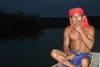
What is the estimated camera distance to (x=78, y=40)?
9.95 feet

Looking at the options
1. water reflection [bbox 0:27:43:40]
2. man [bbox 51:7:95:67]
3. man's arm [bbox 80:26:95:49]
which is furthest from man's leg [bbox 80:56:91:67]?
water reflection [bbox 0:27:43:40]

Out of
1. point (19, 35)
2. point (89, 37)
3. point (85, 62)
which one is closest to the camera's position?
point (85, 62)

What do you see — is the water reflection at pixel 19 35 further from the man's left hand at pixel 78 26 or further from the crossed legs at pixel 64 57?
the man's left hand at pixel 78 26

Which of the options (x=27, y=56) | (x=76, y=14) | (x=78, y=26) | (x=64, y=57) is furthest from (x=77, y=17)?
(x=27, y=56)

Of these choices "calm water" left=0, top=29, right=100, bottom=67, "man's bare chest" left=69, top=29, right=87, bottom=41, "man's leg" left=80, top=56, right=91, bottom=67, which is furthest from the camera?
"calm water" left=0, top=29, right=100, bottom=67

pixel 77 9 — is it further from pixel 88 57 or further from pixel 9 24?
pixel 9 24

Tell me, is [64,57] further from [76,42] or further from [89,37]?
[89,37]

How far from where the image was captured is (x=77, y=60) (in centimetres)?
292

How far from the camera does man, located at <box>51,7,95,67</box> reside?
2788 mm

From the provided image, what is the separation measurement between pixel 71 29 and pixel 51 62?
2.57m

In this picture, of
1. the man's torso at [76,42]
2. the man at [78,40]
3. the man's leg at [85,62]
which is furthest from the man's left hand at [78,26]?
the man's leg at [85,62]

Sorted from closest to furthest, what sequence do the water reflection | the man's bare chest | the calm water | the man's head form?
1. the man's head
2. the man's bare chest
3. the calm water
4. the water reflection

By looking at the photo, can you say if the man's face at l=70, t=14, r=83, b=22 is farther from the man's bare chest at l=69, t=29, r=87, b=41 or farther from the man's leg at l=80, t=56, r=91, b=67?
the man's leg at l=80, t=56, r=91, b=67

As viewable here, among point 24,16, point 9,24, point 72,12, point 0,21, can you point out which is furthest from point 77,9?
point 24,16
